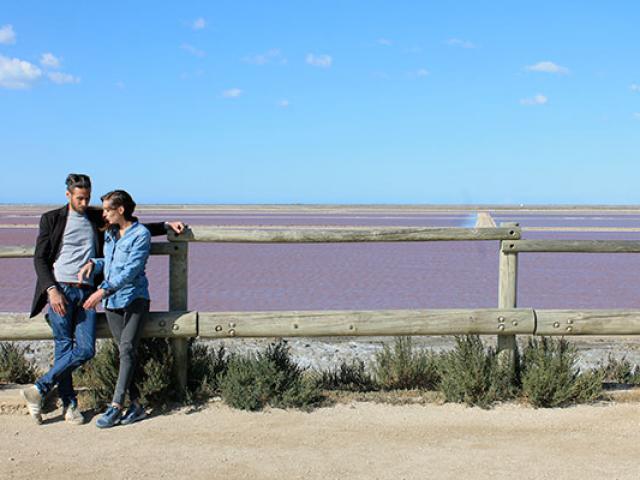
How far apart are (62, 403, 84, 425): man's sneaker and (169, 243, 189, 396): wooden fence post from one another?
805mm

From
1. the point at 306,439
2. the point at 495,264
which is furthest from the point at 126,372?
the point at 495,264

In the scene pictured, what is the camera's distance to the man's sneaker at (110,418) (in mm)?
5398

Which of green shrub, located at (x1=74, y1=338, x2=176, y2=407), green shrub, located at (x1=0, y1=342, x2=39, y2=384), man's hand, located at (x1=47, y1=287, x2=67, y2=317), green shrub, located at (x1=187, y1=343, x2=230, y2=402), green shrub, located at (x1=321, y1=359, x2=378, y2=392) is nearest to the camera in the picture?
man's hand, located at (x1=47, y1=287, x2=67, y2=317)

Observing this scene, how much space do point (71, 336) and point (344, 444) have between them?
2.26 m

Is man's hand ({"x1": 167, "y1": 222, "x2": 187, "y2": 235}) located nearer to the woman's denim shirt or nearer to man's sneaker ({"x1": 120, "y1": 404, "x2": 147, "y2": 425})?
the woman's denim shirt

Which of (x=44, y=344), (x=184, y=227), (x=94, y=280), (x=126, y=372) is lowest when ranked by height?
(x=44, y=344)

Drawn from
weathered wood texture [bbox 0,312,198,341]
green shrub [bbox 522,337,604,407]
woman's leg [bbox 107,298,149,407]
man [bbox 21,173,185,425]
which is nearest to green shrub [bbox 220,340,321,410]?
weathered wood texture [bbox 0,312,198,341]

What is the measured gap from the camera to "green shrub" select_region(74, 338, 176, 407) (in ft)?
18.7

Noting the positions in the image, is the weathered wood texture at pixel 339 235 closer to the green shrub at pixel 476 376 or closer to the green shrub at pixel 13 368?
the green shrub at pixel 476 376

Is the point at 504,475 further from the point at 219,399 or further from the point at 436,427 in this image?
the point at 219,399

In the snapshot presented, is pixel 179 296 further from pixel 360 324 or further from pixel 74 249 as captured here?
pixel 360 324

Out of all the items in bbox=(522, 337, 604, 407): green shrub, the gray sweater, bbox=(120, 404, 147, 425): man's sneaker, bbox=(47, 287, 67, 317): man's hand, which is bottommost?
bbox=(120, 404, 147, 425): man's sneaker

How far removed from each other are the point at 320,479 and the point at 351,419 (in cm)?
115

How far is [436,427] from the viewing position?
5445 millimetres
